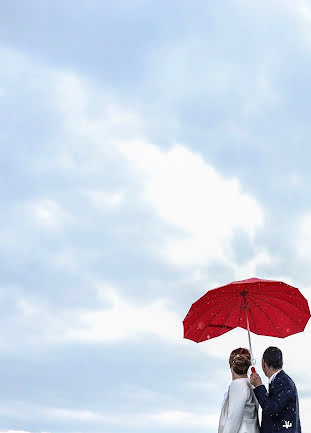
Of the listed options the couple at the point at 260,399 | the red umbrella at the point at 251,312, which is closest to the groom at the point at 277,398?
the couple at the point at 260,399

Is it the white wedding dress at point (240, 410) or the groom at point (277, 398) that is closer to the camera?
the white wedding dress at point (240, 410)

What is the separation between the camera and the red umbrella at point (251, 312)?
944cm

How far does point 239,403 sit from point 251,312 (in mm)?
2452

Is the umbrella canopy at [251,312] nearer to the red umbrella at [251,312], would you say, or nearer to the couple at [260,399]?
the red umbrella at [251,312]

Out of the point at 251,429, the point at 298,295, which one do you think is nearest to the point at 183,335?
the point at 298,295

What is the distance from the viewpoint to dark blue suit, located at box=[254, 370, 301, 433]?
7.61 meters

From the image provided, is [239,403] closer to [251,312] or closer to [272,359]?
[272,359]

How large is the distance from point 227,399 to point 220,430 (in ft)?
1.21

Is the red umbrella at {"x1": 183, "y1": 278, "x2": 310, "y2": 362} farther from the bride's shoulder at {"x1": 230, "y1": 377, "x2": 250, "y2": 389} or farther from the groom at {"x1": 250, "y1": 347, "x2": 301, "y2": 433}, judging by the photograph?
the bride's shoulder at {"x1": 230, "y1": 377, "x2": 250, "y2": 389}

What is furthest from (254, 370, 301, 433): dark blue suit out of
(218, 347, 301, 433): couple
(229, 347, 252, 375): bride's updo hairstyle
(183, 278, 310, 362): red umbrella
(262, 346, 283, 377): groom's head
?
(183, 278, 310, 362): red umbrella

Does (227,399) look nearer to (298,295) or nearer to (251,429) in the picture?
(251,429)

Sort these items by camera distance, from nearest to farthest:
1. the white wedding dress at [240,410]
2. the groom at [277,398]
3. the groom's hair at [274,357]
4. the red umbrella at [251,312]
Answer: the white wedding dress at [240,410], the groom at [277,398], the groom's hair at [274,357], the red umbrella at [251,312]

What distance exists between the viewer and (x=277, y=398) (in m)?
7.66

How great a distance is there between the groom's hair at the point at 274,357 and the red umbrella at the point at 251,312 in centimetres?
149
